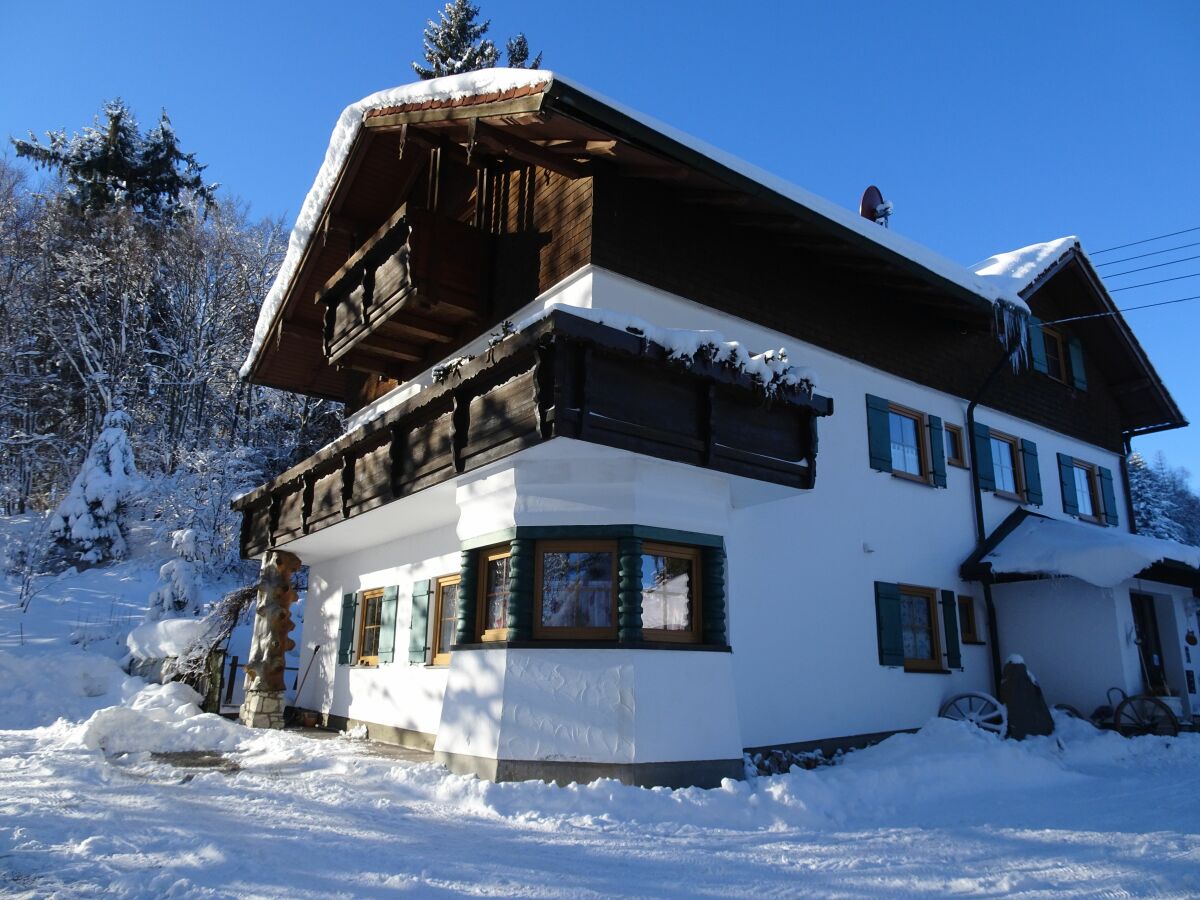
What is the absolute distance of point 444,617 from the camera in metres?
10.8

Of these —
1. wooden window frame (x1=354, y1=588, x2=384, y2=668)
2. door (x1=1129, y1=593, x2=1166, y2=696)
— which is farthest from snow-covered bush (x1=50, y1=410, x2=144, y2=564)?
door (x1=1129, y1=593, x2=1166, y2=696)

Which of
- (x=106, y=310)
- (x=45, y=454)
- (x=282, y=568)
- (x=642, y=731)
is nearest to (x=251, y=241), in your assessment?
(x=106, y=310)

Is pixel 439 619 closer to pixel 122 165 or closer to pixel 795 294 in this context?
pixel 795 294

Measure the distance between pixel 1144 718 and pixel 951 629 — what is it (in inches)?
100

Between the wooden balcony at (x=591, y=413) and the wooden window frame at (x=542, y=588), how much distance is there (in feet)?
3.43

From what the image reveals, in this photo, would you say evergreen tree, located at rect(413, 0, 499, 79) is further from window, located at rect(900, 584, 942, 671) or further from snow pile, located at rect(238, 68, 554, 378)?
window, located at rect(900, 584, 942, 671)

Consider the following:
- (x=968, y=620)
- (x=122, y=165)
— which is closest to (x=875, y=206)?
(x=968, y=620)

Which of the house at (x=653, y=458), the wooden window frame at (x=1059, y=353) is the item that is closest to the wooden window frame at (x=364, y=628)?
the house at (x=653, y=458)

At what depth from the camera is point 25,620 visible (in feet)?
61.0

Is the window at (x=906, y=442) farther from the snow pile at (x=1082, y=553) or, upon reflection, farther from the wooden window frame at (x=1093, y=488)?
the wooden window frame at (x=1093, y=488)

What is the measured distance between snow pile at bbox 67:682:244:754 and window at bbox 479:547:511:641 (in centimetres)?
412

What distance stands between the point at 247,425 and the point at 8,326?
23.6 feet

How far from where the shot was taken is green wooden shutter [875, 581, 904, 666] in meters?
10.9

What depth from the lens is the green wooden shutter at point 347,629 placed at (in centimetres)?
1318
